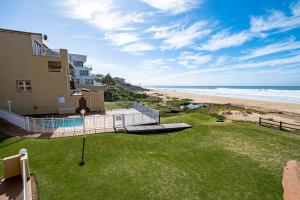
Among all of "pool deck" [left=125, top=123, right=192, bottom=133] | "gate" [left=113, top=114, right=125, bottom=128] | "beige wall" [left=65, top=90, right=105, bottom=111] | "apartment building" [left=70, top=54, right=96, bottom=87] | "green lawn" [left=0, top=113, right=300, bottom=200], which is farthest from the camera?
"apartment building" [left=70, top=54, right=96, bottom=87]

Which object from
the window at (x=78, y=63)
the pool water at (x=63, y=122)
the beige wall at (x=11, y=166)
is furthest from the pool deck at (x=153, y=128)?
the window at (x=78, y=63)

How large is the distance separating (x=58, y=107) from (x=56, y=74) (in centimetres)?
377

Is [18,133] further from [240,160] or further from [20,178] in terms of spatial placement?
[240,160]

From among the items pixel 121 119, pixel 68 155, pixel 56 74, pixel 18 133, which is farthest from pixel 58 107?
pixel 68 155

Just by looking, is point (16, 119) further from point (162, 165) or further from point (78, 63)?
point (78, 63)

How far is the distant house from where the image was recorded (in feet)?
58.9

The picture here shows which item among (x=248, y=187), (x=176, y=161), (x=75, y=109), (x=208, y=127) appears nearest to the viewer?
(x=248, y=187)

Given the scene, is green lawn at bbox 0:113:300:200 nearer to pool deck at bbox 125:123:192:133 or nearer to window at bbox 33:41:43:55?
pool deck at bbox 125:123:192:133

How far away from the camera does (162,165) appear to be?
930cm

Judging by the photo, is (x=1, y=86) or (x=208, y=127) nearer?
(x=208, y=127)

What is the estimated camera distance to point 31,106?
1920 centimetres

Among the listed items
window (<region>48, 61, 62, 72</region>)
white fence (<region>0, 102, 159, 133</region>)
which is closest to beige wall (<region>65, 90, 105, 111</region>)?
window (<region>48, 61, 62, 72</region>)

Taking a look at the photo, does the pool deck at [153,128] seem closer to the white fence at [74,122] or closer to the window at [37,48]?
the white fence at [74,122]

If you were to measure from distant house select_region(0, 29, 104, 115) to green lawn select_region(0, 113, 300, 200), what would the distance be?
28.6 ft
